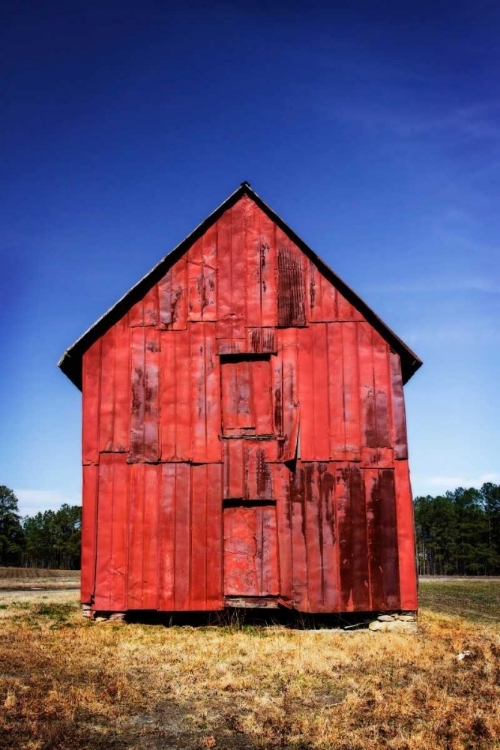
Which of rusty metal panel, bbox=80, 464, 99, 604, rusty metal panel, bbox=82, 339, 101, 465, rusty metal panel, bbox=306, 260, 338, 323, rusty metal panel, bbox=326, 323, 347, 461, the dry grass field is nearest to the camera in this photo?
the dry grass field

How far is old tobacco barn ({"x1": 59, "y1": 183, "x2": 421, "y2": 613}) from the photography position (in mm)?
12852

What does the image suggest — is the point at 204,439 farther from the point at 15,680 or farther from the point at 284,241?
the point at 15,680

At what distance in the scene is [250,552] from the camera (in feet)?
42.6

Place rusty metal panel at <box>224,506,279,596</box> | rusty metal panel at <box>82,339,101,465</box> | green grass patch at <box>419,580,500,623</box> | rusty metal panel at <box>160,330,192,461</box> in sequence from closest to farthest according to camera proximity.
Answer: rusty metal panel at <box>224,506,279,596</box>
rusty metal panel at <box>160,330,192,461</box>
rusty metal panel at <box>82,339,101,465</box>
green grass patch at <box>419,580,500,623</box>

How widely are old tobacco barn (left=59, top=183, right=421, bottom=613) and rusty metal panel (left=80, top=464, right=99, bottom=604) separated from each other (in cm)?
3

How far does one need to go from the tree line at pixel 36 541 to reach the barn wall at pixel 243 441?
84239 mm

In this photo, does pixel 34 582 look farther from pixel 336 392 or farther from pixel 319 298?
pixel 319 298

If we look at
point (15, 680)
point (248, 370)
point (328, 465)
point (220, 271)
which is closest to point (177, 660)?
point (15, 680)

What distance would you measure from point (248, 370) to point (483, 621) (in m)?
8.33

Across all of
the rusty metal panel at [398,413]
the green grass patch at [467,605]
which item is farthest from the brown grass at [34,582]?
the rusty metal panel at [398,413]

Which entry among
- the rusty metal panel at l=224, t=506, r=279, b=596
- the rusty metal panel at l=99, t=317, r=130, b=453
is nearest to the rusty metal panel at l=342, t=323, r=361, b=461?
the rusty metal panel at l=224, t=506, r=279, b=596

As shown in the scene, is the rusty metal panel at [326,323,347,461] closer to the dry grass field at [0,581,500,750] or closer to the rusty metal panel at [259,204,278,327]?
the rusty metal panel at [259,204,278,327]

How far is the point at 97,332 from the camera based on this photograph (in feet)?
46.3

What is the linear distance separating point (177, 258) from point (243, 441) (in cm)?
443
